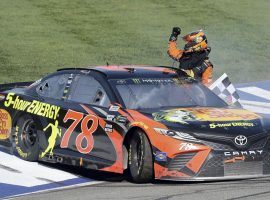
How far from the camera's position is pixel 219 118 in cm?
973

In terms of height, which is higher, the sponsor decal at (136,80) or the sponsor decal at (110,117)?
the sponsor decal at (136,80)

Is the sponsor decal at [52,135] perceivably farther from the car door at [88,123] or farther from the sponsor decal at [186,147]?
the sponsor decal at [186,147]

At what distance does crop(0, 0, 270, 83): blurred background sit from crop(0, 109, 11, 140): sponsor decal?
20.1 feet

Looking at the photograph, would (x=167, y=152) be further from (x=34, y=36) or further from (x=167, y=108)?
(x=34, y=36)

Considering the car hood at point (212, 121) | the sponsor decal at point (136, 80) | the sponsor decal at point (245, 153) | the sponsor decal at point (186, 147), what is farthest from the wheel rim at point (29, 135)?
the sponsor decal at point (245, 153)

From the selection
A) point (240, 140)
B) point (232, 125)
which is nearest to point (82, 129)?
point (232, 125)

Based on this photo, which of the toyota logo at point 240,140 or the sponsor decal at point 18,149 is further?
the sponsor decal at point 18,149

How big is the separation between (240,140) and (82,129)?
2040mm

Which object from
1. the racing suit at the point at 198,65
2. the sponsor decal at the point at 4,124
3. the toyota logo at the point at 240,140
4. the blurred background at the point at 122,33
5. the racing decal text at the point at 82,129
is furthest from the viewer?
the blurred background at the point at 122,33

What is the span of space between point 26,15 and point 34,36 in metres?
1.65

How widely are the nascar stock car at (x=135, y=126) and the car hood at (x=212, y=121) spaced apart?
0.04ft

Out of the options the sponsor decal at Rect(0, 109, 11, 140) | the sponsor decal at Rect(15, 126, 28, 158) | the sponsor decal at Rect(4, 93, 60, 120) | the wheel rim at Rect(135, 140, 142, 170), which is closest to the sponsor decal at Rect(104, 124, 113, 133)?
the wheel rim at Rect(135, 140, 142, 170)

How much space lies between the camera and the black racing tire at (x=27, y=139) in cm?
1138

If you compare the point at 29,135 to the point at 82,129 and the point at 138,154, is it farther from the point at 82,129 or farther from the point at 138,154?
the point at 138,154
